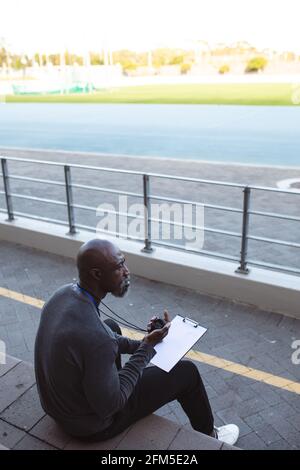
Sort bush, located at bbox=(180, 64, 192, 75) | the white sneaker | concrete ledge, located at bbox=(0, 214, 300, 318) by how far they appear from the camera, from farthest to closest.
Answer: bush, located at bbox=(180, 64, 192, 75) → concrete ledge, located at bbox=(0, 214, 300, 318) → the white sneaker

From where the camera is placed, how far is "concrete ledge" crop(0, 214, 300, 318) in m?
4.73

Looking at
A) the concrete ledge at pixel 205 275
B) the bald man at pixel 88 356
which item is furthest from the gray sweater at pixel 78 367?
the concrete ledge at pixel 205 275

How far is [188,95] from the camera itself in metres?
53.1

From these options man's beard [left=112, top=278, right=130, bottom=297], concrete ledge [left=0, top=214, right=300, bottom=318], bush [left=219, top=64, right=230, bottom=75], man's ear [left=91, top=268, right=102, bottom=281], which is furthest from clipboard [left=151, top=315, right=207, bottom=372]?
bush [left=219, top=64, right=230, bottom=75]

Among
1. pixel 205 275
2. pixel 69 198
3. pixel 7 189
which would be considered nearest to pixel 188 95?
pixel 7 189

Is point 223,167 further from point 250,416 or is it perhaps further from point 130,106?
point 130,106

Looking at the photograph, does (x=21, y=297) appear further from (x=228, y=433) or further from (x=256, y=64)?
(x=256, y=64)

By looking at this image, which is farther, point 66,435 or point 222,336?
point 222,336

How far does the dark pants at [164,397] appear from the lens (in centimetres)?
258

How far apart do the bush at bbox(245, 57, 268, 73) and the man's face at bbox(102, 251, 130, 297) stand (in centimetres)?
6464

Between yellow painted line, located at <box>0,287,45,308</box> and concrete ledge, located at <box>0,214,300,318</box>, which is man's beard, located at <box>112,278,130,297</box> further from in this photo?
yellow painted line, located at <box>0,287,45,308</box>

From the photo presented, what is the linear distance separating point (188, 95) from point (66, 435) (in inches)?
2101
